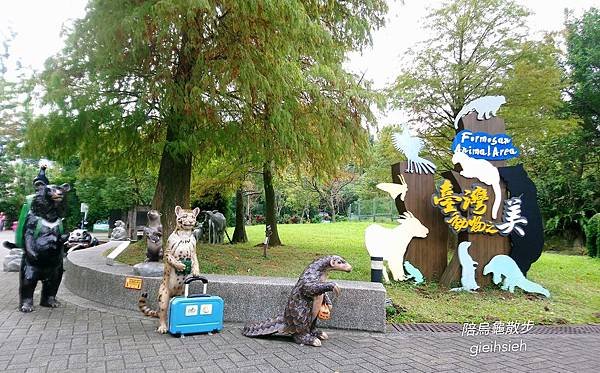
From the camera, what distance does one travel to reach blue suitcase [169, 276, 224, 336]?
188 inches

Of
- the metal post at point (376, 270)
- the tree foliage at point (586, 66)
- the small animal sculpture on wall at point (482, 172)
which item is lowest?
the metal post at point (376, 270)

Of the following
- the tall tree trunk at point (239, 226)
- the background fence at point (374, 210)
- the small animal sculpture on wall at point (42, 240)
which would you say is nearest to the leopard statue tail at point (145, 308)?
the small animal sculpture on wall at point (42, 240)

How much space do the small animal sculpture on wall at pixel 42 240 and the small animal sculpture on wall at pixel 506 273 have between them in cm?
709

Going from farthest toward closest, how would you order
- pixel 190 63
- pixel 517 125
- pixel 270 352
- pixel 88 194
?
1. pixel 88 194
2. pixel 517 125
3. pixel 190 63
4. pixel 270 352

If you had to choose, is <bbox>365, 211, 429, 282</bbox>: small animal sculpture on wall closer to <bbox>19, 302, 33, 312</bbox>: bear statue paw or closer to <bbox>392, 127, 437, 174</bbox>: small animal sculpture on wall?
<bbox>392, 127, 437, 174</bbox>: small animal sculpture on wall

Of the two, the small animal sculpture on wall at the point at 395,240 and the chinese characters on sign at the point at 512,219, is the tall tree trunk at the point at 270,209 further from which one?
the chinese characters on sign at the point at 512,219

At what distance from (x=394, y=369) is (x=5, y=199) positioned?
35965 mm

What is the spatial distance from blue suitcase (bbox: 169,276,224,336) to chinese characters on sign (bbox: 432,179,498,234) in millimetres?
4495

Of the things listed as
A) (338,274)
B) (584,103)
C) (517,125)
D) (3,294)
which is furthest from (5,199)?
(584,103)

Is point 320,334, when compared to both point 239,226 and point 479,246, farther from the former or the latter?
point 239,226

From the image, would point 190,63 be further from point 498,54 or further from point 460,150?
point 498,54

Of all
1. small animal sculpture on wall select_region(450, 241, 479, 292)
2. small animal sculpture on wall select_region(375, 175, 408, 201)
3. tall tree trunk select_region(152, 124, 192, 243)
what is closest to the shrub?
small animal sculpture on wall select_region(450, 241, 479, 292)

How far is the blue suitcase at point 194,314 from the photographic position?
477 centimetres

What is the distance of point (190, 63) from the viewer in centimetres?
741
